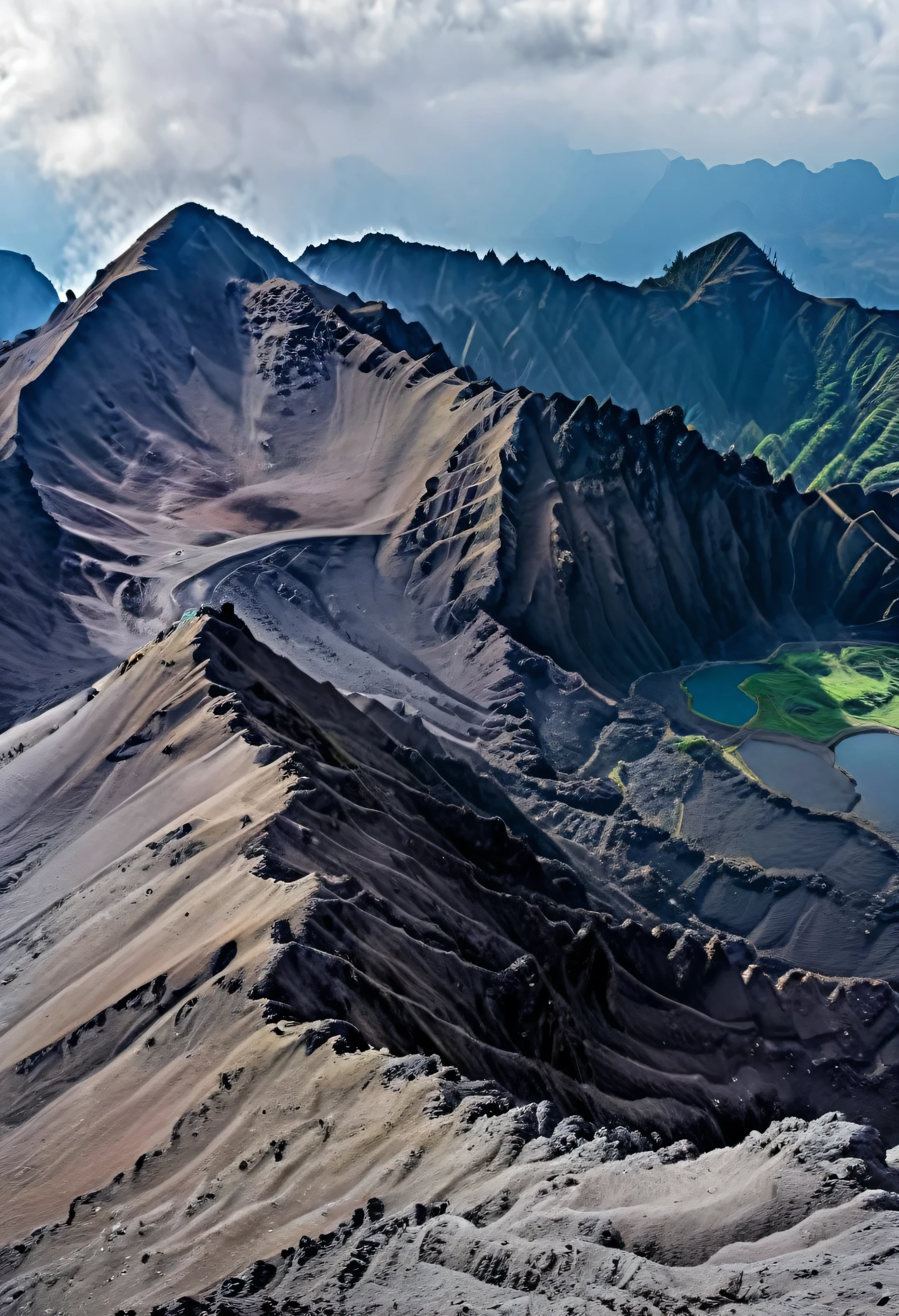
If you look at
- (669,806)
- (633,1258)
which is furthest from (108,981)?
(669,806)

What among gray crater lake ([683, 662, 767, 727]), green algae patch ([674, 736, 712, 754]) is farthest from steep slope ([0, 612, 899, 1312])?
gray crater lake ([683, 662, 767, 727])

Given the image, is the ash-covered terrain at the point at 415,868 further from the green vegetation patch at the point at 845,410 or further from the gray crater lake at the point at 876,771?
the green vegetation patch at the point at 845,410

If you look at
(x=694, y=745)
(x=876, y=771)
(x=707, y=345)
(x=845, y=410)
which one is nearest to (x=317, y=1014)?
(x=694, y=745)

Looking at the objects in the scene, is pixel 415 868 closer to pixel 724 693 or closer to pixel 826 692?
pixel 724 693

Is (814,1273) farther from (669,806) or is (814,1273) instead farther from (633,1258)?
(669,806)

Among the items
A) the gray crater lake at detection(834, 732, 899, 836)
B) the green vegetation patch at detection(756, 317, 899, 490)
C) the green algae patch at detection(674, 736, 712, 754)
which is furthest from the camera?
the green vegetation patch at detection(756, 317, 899, 490)

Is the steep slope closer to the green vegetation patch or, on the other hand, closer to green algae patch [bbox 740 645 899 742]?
green algae patch [bbox 740 645 899 742]
